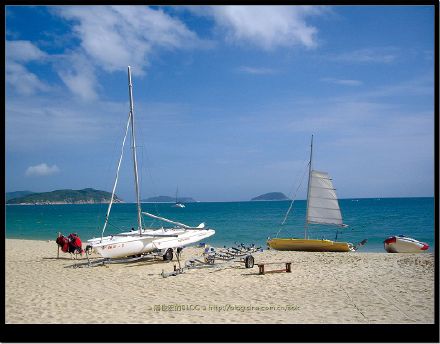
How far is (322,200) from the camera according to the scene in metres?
21.9

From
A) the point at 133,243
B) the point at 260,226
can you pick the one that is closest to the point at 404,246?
the point at 133,243

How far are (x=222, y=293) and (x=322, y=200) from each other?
1271 centimetres

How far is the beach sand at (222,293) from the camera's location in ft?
26.3

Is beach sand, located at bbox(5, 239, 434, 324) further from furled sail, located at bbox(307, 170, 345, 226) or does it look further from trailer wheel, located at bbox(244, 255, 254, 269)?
furled sail, located at bbox(307, 170, 345, 226)

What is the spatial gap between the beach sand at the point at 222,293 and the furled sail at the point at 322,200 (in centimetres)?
605

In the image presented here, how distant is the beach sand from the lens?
26.3 ft

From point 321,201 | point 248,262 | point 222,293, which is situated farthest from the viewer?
point 321,201

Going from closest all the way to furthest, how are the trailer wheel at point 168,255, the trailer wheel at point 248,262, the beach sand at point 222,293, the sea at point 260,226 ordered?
the beach sand at point 222,293, the trailer wheel at point 248,262, the trailer wheel at point 168,255, the sea at point 260,226

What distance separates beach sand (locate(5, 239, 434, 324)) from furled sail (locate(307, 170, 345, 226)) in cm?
605

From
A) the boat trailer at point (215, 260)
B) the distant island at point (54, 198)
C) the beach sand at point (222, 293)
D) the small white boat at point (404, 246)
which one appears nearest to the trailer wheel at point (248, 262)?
the boat trailer at point (215, 260)

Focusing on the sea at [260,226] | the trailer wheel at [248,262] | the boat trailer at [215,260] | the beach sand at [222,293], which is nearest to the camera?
the beach sand at [222,293]

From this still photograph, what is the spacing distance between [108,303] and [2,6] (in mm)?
6126

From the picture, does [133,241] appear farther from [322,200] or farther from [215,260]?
[322,200]

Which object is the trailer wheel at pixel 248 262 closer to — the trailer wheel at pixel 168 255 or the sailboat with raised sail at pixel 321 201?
the trailer wheel at pixel 168 255
